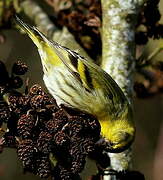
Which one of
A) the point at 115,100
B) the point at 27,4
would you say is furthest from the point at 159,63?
the point at 27,4

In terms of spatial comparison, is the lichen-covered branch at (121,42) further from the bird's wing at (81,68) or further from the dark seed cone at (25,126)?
the dark seed cone at (25,126)

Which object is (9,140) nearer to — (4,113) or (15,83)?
(4,113)

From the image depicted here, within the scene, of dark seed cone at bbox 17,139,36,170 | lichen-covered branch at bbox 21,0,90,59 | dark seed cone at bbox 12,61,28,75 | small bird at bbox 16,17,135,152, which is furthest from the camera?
lichen-covered branch at bbox 21,0,90,59

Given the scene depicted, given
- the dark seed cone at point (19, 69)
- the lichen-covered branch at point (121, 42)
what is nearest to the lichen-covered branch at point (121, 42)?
the lichen-covered branch at point (121, 42)

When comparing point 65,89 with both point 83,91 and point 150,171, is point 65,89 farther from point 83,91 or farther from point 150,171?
point 150,171

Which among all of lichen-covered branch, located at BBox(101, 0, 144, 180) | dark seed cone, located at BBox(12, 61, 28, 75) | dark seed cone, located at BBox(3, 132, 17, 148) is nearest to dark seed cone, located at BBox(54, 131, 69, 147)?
dark seed cone, located at BBox(3, 132, 17, 148)

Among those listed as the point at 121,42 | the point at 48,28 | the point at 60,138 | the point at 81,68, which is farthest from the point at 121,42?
the point at 60,138

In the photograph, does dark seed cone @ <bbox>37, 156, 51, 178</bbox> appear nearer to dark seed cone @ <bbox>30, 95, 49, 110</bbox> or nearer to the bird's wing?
dark seed cone @ <bbox>30, 95, 49, 110</bbox>
